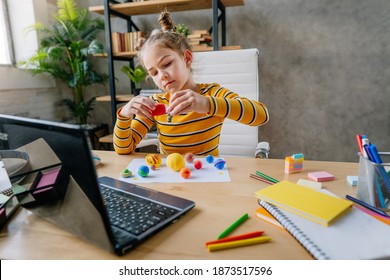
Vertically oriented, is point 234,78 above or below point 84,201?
above

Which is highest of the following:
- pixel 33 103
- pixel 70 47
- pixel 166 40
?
pixel 70 47

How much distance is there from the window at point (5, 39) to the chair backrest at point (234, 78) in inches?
68.4

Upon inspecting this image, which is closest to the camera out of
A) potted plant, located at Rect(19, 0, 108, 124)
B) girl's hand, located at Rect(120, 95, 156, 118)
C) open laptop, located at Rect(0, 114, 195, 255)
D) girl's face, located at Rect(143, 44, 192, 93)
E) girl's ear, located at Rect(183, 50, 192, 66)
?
open laptop, located at Rect(0, 114, 195, 255)

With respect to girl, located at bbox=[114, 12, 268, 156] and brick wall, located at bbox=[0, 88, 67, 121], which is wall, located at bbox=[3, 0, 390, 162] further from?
girl, located at bbox=[114, 12, 268, 156]

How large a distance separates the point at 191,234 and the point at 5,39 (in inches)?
99.6

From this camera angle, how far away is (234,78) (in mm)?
1313

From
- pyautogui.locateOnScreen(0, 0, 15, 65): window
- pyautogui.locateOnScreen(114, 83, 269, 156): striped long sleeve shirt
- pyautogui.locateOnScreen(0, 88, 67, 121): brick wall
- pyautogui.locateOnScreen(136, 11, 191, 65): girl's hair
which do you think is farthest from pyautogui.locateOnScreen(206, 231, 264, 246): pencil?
pyautogui.locateOnScreen(0, 0, 15, 65): window

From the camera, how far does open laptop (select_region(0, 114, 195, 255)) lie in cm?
34

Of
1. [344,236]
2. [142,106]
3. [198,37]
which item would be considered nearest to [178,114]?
[142,106]

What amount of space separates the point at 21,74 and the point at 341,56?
240cm

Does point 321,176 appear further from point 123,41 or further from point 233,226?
point 123,41

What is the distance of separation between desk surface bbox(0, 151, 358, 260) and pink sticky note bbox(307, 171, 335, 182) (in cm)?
2
